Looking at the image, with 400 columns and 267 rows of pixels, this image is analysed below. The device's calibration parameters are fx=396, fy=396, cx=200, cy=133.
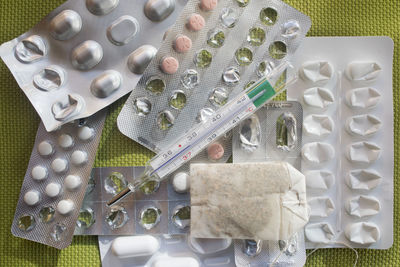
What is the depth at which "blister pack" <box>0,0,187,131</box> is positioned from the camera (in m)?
0.71

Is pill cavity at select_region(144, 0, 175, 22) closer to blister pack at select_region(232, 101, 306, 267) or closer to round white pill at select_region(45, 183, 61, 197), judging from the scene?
blister pack at select_region(232, 101, 306, 267)

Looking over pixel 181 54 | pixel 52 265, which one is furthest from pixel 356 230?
pixel 52 265

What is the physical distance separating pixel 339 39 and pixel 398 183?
0.30 m

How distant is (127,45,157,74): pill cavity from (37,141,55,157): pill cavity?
0.68 ft

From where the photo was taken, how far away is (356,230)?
0.73 m

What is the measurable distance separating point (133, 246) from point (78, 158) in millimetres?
190

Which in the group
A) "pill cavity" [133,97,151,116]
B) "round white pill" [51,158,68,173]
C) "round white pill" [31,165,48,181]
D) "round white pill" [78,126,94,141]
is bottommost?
"round white pill" [31,165,48,181]

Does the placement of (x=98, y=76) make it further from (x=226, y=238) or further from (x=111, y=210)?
(x=226, y=238)

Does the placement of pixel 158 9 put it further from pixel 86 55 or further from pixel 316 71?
pixel 316 71

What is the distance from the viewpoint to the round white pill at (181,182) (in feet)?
2.35

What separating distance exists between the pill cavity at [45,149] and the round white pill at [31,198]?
0.07m

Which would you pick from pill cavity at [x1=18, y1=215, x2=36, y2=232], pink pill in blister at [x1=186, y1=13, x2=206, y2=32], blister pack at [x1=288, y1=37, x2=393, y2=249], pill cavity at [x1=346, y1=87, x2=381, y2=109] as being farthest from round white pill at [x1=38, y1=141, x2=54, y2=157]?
pill cavity at [x1=346, y1=87, x2=381, y2=109]

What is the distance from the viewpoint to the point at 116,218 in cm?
73

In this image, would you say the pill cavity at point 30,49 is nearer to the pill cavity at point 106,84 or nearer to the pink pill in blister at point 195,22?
the pill cavity at point 106,84
